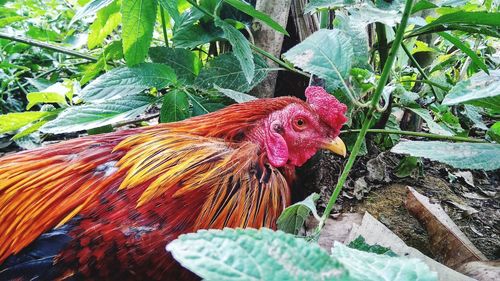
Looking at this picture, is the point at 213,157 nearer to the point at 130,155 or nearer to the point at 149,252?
the point at 130,155

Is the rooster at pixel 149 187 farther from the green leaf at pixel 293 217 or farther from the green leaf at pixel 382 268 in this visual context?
the green leaf at pixel 382 268

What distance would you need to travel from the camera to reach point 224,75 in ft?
5.80

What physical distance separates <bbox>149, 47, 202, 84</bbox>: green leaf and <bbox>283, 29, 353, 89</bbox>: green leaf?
2.34ft

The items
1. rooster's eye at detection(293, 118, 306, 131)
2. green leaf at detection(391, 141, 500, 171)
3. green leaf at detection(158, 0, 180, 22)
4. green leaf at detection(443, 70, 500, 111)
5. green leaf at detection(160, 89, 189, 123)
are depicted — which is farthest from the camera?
green leaf at detection(160, 89, 189, 123)

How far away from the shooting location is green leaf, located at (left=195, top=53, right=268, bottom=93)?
5.73ft

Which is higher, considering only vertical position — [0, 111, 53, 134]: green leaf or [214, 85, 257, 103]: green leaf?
[214, 85, 257, 103]: green leaf

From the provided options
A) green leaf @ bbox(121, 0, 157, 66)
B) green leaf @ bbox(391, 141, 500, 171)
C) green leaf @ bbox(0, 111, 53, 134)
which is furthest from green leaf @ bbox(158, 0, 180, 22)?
green leaf @ bbox(0, 111, 53, 134)

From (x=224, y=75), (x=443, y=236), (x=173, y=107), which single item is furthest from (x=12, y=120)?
(x=443, y=236)

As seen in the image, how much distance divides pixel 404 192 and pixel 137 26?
5.05ft

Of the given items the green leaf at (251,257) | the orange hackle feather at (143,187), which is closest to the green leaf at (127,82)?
the orange hackle feather at (143,187)

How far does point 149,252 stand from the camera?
1.09 m

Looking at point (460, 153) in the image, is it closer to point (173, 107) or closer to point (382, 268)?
point (382, 268)

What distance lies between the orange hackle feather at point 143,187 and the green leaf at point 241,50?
7.4 inches

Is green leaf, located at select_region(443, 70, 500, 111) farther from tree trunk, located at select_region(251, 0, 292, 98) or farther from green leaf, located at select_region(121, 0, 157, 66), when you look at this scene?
tree trunk, located at select_region(251, 0, 292, 98)
